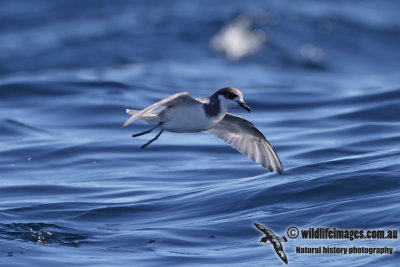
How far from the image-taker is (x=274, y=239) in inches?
361

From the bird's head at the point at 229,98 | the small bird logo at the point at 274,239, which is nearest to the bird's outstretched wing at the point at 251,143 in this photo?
the small bird logo at the point at 274,239

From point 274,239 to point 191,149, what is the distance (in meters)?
5.50

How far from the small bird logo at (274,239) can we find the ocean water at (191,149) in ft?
0.27

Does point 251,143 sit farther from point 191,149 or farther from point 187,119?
point 191,149

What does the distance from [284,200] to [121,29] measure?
2183 cm

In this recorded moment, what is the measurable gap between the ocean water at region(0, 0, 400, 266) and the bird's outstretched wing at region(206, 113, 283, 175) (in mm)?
788

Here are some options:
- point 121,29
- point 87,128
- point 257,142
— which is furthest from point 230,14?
point 257,142

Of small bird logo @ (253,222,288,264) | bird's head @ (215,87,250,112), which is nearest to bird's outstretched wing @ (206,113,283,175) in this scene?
small bird logo @ (253,222,288,264)

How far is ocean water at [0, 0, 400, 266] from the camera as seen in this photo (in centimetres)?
935

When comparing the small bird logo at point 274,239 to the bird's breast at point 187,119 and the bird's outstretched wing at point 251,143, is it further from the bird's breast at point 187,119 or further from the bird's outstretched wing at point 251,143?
the bird's breast at point 187,119

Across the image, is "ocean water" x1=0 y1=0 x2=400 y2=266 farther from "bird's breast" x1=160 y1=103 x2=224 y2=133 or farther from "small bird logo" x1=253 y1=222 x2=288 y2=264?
"bird's breast" x1=160 y1=103 x2=224 y2=133

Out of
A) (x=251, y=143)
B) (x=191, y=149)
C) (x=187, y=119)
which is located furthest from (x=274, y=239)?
(x=191, y=149)

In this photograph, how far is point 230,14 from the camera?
31.6 m

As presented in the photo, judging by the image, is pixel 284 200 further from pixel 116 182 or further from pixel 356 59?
pixel 356 59
